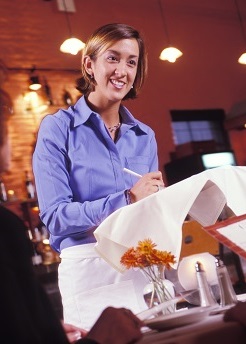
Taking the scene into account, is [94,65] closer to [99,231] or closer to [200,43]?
[99,231]

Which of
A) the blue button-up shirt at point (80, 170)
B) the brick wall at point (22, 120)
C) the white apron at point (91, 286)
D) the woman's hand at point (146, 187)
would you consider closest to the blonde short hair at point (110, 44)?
the blue button-up shirt at point (80, 170)

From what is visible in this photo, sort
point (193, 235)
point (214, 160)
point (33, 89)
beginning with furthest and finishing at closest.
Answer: point (214, 160) → point (33, 89) → point (193, 235)

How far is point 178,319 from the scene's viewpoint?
105 cm

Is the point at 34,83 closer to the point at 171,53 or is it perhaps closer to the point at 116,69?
the point at 171,53

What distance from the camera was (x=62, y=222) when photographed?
177 cm

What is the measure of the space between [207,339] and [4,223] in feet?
1.29

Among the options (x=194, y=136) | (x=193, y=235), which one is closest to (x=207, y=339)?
(x=193, y=235)

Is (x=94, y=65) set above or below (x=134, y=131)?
above

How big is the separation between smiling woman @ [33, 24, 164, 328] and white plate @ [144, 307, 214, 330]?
0.64m

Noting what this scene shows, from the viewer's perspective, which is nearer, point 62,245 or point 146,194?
point 146,194

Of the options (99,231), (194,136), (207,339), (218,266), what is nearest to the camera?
(207,339)

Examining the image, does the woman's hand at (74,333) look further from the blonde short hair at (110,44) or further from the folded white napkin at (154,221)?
the blonde short hair at (110,44)

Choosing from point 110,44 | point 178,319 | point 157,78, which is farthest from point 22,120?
point 178,319

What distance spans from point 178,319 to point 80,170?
3.05ft
